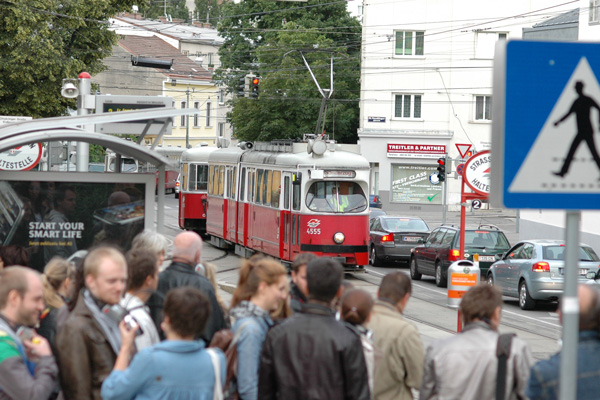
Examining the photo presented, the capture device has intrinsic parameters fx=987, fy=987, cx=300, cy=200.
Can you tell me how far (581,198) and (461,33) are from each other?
179ft

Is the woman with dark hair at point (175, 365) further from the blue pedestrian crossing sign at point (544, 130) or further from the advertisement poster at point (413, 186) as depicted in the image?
the advertisement poster at point (413, 186)

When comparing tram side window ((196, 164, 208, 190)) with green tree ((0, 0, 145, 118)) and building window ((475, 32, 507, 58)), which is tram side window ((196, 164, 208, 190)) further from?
building window ((475, 32, 507, 58))

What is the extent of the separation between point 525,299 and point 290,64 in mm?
37904

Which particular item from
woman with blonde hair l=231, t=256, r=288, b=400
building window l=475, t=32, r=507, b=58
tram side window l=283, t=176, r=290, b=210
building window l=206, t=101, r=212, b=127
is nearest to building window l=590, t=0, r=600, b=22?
tram side window l=283, t=176, r=290, b=210

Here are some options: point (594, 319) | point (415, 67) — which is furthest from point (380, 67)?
point (594, 319)

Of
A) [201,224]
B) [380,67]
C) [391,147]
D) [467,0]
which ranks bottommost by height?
[201,224]

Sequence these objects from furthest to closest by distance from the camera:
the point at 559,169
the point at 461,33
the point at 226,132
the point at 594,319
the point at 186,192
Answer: the point at 226,132
the point at 461,33
the point at 186,192
the point at 594,319
the point at 559,169

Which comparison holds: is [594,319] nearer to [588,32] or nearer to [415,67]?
[588,32]

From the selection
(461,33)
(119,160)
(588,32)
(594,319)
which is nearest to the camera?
(594,319)

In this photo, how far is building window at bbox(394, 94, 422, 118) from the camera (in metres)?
57.5

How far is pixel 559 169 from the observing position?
377cm

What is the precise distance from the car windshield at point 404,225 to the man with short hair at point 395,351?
22908 millimetres

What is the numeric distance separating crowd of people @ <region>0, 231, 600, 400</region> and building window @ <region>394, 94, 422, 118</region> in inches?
2054

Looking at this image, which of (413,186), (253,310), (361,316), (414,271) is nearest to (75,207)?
(253,310)
